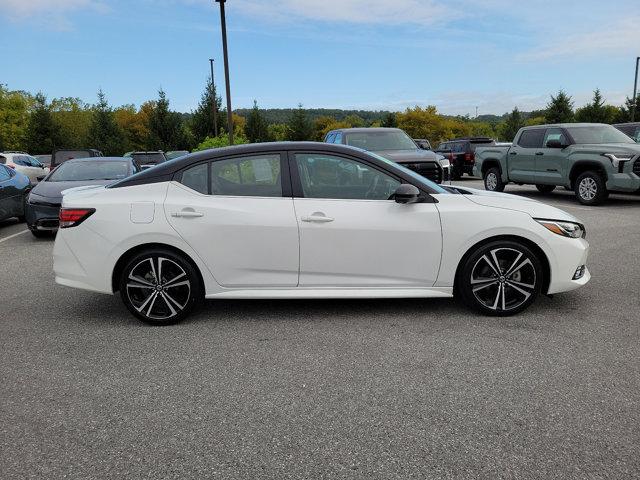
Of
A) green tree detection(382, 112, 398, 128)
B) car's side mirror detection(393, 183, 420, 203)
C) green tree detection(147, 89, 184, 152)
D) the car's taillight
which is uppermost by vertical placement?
green tree detection(382, 112, 398, 128)

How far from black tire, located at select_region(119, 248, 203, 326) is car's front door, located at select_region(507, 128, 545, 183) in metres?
11.6

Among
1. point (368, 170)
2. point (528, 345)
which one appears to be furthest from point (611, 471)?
point (368, 170)

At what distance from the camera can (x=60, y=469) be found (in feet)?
8.29

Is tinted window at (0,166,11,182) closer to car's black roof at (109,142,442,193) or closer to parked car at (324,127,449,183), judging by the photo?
parked car at (324,127,449,183)

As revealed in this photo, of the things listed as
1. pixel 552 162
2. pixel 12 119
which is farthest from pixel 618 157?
pixel 12 119

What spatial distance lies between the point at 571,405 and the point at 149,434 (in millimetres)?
2393

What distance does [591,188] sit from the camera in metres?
12.1

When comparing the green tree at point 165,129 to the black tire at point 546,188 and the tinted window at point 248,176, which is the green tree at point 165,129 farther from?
the tinted window at point 248,176

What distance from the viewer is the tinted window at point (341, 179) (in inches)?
180

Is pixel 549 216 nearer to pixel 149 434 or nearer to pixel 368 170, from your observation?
pixel 368 170

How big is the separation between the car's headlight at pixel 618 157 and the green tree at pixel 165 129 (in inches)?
1322

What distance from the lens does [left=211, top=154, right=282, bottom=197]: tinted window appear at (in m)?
4.55

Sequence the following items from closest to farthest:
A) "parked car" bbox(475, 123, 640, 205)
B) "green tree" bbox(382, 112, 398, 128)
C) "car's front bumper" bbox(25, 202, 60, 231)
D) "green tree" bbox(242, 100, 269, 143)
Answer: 1. "car's front bumper" bbox(25, 202, 60, 231)
2. "parked car" bbox(475, 123, 640, 205)
3. "green tree" bbox(242, 100, 269, 143)
4. "green tree" bbox(382, 112, 398, 128)

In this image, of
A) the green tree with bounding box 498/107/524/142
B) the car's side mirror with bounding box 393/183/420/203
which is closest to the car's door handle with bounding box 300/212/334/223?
the car's side mirror with bounding box 393/183/420/203
